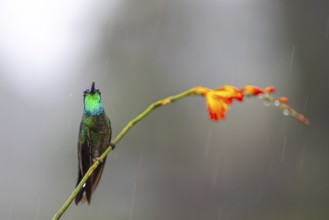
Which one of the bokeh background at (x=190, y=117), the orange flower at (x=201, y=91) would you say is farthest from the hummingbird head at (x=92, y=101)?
the bokeh background at (x=190, y=117)

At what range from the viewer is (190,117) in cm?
1188

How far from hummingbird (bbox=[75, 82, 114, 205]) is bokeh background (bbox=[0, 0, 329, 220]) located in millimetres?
6513

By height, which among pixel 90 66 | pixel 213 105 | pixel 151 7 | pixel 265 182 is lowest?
pixel 265 182

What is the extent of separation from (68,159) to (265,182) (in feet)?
15.4

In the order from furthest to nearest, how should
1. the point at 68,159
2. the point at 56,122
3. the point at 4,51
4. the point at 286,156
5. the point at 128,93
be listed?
the point at 4,51
the point at 56,122
the point at 68,159
the point at 128,93
the point at 286,156

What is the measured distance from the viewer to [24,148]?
53.1 ft

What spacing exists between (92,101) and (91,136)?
0.69 ft

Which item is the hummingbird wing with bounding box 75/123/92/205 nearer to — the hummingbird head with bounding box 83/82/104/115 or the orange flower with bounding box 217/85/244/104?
the hummingbird head with bounding box 83/82/104/115

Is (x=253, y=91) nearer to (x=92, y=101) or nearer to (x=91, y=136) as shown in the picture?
(x=92, y=101)

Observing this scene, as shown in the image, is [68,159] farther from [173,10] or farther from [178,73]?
[173,10]

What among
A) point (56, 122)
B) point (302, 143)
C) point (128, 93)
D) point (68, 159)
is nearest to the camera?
point (302, 143)

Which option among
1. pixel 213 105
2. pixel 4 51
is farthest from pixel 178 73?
pixel 213 105

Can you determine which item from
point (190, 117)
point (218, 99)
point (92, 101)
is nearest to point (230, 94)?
point (218, 99)

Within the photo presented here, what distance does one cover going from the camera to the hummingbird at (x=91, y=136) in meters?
1.23
